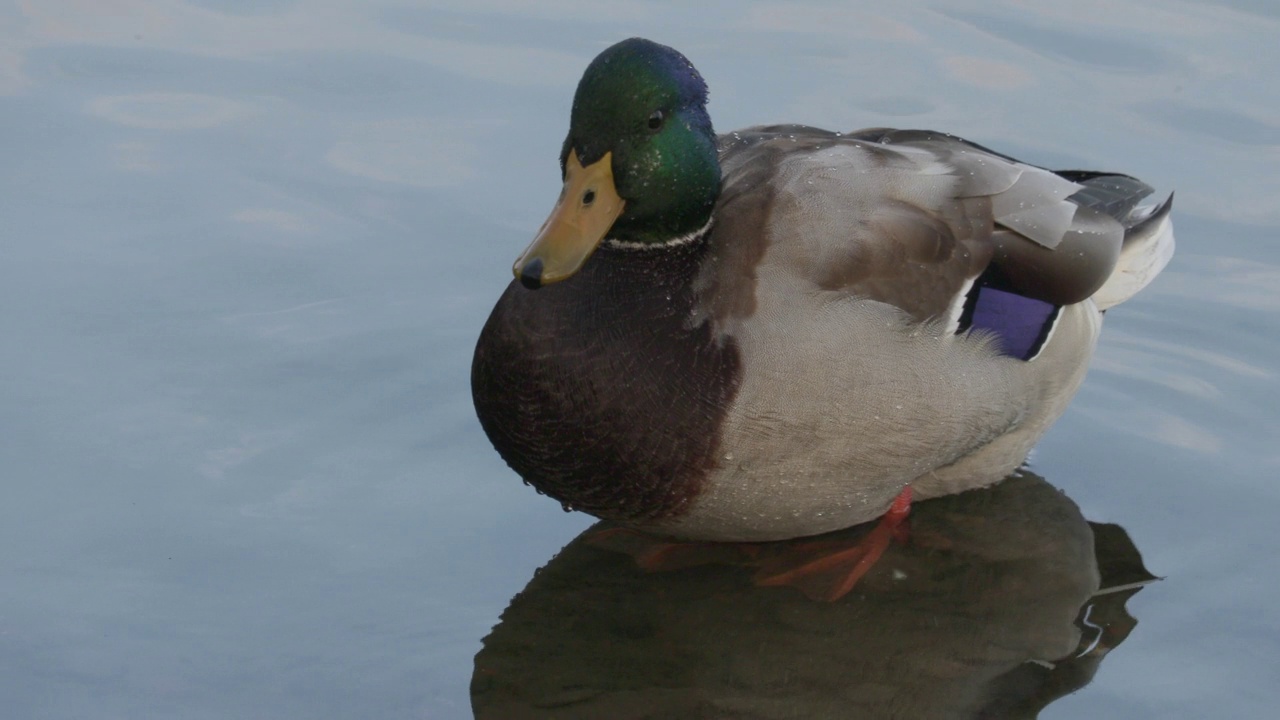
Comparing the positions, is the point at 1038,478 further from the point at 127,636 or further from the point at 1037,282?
the point at 127,636

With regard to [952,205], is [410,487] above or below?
below

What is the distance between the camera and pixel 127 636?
4332mm

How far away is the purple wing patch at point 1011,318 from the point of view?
15.6ft

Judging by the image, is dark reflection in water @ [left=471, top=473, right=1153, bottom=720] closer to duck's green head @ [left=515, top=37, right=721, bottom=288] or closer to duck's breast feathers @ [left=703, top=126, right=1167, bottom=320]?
duck's breast feathers @ [left=703, top=126, right=1167, bottom=320]

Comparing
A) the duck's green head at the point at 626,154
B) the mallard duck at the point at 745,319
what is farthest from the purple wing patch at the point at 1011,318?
the duck's green head at the point at 626,154

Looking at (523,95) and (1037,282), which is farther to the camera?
(523,95)

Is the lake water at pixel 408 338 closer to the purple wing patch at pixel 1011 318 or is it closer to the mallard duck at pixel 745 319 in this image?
the mallard duck at pixel 745 319

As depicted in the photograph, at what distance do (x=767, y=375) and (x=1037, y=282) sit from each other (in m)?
0.98

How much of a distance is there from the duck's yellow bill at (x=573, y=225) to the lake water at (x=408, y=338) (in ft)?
3.27

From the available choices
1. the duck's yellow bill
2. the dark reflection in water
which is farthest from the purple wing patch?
the duck's yellow bill

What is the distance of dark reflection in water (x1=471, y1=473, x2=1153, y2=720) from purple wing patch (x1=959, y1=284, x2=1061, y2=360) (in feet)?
1.98

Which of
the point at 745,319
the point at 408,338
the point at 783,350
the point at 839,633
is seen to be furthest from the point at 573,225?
the point at 408,338

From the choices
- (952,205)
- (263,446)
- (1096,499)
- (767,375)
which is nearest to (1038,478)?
(1096,499)

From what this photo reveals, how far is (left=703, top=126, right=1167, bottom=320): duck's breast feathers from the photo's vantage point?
444 centimetres
